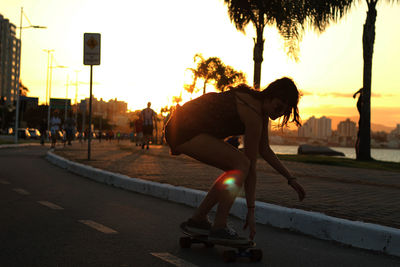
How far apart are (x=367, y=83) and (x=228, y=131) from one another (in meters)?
19.3

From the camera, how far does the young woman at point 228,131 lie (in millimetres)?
4141

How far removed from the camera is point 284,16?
2130 centimetres

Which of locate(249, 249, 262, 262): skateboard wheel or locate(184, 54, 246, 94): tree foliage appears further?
locate(184, 54, 246, 94): tree foliage

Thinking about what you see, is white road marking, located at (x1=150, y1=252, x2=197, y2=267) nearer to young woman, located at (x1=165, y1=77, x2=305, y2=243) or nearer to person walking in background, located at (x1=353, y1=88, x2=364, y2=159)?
young woman, located at (x1=165, y1=77, x2=305, y2=243)

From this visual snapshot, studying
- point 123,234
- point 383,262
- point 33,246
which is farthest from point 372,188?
point 33,246

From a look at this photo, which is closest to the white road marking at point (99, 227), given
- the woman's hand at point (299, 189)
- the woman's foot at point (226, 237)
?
the woman's foot at point (226, 237)

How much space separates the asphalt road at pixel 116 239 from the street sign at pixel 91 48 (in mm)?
7270

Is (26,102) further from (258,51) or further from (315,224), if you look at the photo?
(315,224)

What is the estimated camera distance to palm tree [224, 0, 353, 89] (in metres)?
20.8

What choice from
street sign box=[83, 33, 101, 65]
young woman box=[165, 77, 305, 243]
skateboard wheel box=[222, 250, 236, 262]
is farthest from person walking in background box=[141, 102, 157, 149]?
skateboard wheel box=[222, 250, 236, 262]

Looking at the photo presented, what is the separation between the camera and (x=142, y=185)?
9.09 meters

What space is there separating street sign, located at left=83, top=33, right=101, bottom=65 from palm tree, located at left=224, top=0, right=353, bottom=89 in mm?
8651

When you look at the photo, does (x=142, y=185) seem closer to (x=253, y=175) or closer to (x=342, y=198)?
(x=342, y=198)

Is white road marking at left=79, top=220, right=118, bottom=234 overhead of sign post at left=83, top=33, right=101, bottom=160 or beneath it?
beneath
